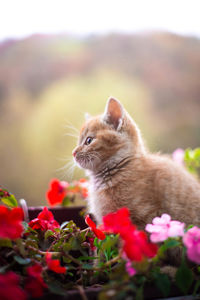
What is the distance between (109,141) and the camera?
0.98m

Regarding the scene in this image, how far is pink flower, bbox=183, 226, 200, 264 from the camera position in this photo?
52cm

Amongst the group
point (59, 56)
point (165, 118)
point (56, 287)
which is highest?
point (59, 56)

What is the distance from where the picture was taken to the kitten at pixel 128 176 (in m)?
0.83

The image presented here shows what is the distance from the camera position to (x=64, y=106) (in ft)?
6.23

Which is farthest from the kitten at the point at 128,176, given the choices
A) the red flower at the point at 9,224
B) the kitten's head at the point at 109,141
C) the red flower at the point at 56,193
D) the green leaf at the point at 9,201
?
the red flower at the point at 9,224

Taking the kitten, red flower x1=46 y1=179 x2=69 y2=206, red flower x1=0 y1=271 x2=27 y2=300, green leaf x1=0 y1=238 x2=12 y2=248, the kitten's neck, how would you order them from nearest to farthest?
red flower x1=0 y1=271 x2=27 y2=300
green leaf x1=0 y1=238 x2=12 y2=248
the kitten
the kitten's neck
red flower x1=46 y1=179 x2=69 y2=206

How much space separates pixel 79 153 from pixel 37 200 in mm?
835

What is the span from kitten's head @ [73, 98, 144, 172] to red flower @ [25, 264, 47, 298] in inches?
19.9

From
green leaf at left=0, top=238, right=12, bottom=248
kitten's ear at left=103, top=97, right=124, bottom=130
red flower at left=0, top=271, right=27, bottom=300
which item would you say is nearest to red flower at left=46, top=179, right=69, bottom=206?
kitten's ear at left=103, top=97, right=124, bottom=130

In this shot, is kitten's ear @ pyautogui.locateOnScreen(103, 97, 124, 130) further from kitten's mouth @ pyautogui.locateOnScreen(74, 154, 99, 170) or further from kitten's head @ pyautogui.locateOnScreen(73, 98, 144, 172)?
kitten's mouth @ pyautogui.locateOnScreen(74, 154, 99, 170)

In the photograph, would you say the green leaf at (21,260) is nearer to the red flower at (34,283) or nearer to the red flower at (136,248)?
the red flower at (34,283)

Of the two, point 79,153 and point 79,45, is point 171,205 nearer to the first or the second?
point 79,153

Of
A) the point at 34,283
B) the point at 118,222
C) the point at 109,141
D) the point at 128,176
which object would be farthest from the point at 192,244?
the point at 109,141

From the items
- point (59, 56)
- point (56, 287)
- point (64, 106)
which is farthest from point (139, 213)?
point (59, 56)
